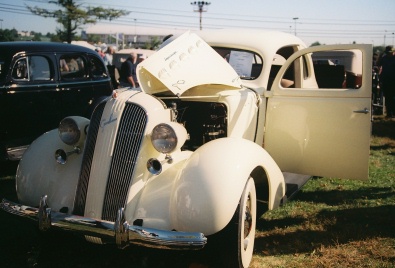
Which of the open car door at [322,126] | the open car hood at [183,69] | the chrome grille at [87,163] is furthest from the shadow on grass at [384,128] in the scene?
the chrome grille at [87,163]

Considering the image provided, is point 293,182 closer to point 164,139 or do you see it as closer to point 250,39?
point 250,39

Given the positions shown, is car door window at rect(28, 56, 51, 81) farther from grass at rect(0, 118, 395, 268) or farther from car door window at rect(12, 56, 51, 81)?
grass at rect(0, 118, 395, 268)

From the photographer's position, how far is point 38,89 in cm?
605

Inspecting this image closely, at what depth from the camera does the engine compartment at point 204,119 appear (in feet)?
12.3

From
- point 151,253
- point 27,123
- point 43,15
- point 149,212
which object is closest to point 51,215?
point 149,212

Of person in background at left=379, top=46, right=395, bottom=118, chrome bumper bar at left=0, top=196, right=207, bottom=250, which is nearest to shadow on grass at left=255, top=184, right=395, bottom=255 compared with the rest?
chrome bumper bar at left=0, top=196, right=207, bottom=250

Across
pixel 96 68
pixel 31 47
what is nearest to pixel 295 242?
pixel 31 47

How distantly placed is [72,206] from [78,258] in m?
0.64

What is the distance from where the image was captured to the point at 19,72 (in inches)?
232

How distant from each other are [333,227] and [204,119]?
5.64 ft

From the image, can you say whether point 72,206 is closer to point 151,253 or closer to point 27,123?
point 151,253

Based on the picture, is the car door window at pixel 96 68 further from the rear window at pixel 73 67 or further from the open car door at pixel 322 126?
the open car door at pixel 322 126

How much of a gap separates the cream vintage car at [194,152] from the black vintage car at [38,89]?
2662 millimetres

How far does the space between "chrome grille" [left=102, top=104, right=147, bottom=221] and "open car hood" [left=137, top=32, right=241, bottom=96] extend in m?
0.57
